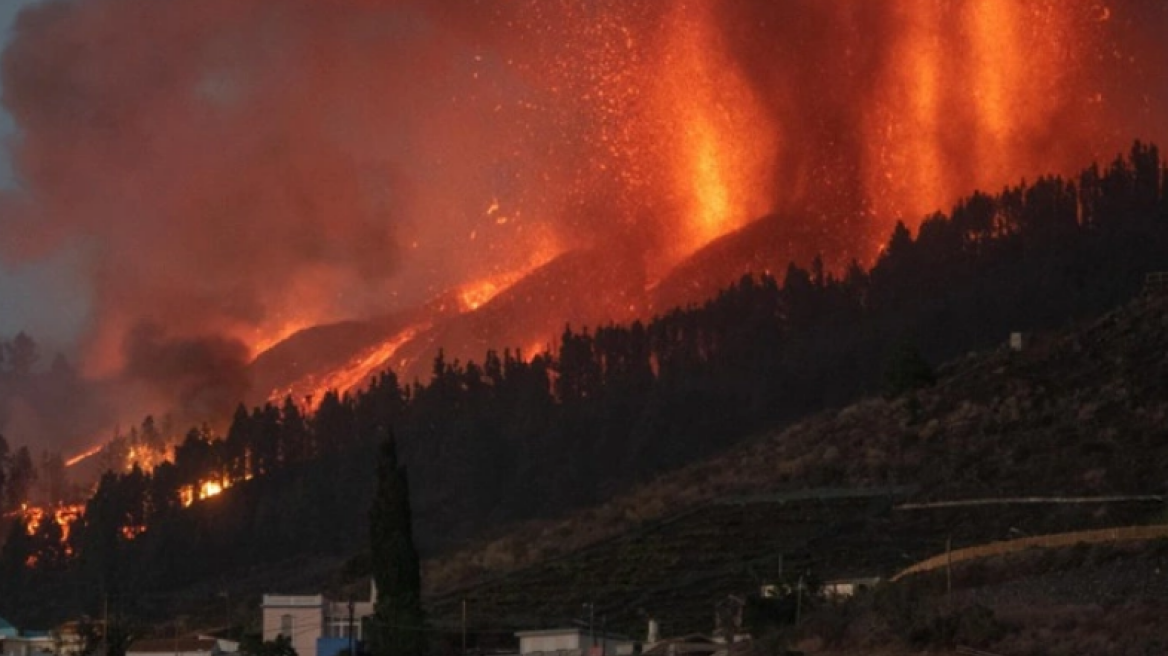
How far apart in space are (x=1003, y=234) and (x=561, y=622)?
6802 cm

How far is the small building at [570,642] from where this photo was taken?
99.1 metres

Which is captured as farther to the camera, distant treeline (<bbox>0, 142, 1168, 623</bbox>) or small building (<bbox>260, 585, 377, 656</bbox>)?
distant treeline (<bbox>0, 142, 1168, 623</bbox>)

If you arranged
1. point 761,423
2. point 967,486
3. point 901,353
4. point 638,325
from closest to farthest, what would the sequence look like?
point 967,486, point 901,353, point 761,423, point 638,325

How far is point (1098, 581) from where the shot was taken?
79062 mm

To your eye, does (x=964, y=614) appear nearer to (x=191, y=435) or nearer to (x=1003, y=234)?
(x=1003, y=234)

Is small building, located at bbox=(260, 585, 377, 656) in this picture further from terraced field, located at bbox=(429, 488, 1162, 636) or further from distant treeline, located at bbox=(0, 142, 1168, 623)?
distant treeline, located at bbox=(0, 142, 1168, 623)

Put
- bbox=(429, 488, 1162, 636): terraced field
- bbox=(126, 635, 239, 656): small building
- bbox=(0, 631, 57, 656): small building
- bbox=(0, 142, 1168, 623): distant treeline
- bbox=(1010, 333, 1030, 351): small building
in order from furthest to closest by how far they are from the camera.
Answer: bbox=(0, 142, 1168, 623): distant treeline, bbox=(1010, 333, 1030, 351): small building, bbox=(0, 631, 57, 656): small building, bbox=(126, 635, 239, 656): small building, bbox=(429, 488, 1162, 636): terraced field

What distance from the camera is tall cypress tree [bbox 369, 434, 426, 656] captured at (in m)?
101

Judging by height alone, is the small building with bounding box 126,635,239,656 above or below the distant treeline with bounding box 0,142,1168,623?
below

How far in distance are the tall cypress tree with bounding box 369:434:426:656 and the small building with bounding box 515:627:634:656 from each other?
13.6 ft

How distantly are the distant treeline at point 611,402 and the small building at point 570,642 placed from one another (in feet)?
163

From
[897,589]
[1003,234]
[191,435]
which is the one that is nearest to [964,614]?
[897,589]

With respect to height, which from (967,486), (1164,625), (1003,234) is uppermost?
(1003,234)

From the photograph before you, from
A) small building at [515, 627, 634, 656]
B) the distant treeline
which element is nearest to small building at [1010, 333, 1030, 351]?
the distant treeline
